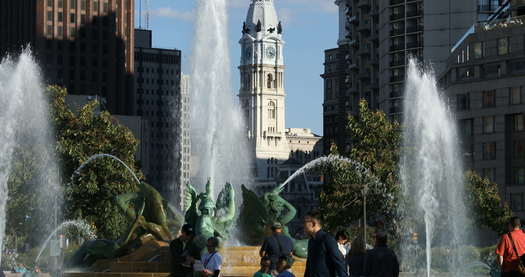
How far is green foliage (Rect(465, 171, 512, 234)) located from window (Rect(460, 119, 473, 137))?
15.3 m

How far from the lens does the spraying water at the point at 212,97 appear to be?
46.4m

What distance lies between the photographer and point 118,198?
41.7m

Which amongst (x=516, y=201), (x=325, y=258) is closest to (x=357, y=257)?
(x=325, y=258)

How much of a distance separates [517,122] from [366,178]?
775 inches

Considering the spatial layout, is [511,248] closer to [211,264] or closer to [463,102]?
[211,264]

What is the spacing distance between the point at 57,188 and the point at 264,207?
33.3 m

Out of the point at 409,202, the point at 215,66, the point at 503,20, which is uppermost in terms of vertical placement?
the point at 503,20

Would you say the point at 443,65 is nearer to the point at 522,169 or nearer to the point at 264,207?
the point at 522,169

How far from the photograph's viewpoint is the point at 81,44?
186 meters

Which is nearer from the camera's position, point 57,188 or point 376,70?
point 57,188

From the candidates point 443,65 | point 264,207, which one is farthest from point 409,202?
point 443,65

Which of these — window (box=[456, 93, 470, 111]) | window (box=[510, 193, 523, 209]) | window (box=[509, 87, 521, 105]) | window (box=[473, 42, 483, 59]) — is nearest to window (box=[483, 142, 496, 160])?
window (box=[509, 87, 521, 105])

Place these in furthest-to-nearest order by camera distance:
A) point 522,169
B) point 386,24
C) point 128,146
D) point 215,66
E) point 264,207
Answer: point 386,24, point 522,169, point 128,146, point 215,66, point 264,207

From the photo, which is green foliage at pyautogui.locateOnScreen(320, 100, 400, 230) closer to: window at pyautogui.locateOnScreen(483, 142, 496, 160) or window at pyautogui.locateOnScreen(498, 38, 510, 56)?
window at pyautogui.locateOnScreen(483, 142, 496, 160)
